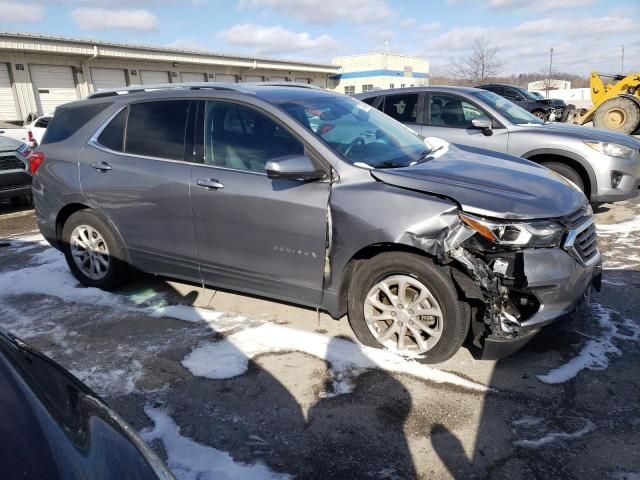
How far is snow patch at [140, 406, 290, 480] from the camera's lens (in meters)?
2.36

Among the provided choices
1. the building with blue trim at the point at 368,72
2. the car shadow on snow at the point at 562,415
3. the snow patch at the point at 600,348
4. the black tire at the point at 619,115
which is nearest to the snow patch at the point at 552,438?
the car shadow on snow at the point at 562,415

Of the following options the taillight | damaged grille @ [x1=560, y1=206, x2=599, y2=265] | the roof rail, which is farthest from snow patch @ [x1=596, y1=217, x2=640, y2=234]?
the taillight

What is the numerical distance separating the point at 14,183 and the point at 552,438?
910cm

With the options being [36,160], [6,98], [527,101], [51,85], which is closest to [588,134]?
[36,160]

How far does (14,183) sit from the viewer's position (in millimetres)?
8523

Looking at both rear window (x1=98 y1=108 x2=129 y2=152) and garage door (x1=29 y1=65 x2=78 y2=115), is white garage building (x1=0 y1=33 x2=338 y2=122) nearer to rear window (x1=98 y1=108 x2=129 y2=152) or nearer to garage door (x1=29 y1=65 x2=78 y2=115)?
garage door (x1=29 y1=65 x2=78 y2=115)

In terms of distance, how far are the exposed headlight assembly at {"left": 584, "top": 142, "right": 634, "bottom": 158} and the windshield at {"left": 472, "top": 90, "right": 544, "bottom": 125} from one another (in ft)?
3.04

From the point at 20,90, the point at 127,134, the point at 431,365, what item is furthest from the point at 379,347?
the point at 20,90

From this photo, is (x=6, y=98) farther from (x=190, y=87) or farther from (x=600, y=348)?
(x=600, y=348)

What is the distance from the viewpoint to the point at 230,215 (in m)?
3.63

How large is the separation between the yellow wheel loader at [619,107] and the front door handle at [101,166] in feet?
52.5

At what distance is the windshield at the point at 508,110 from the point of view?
21.9 ft

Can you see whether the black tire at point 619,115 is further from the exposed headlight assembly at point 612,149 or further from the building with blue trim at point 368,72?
the building with blue trim at point 368,72

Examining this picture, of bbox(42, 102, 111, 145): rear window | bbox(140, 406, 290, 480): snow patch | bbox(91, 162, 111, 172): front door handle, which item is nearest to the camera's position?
bbox(140, 406, 290, 480): snow patch
